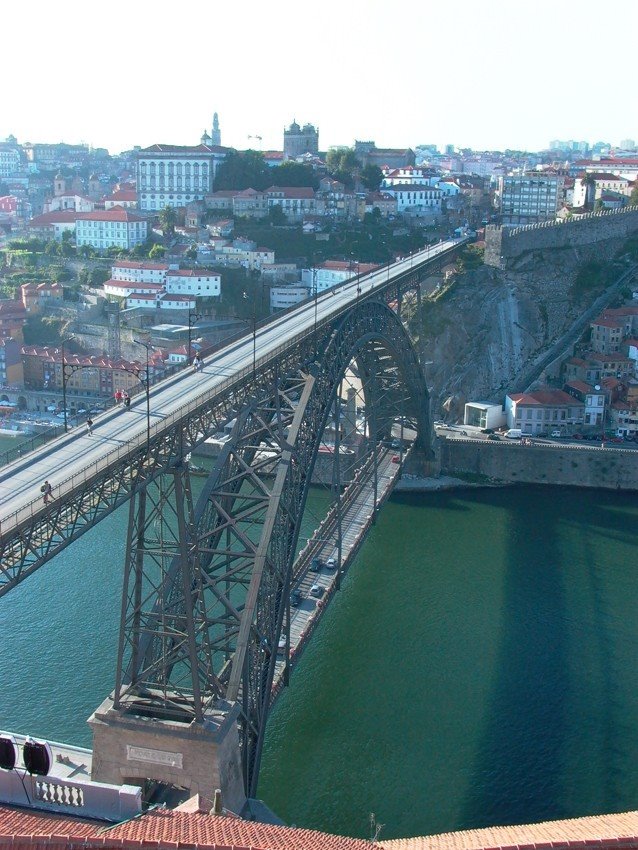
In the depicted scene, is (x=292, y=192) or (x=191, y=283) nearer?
(x=191, y=283)

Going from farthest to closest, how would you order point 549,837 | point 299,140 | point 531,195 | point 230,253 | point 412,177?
point 299,140, point 412,177, point 531,195, point 230,253, point 549,837

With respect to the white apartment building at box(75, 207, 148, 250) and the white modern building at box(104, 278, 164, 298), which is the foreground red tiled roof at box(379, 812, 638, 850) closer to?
the white modern building at box(104, 278, 164, 298)

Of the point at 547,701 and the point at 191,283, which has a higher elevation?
the point at 191,283

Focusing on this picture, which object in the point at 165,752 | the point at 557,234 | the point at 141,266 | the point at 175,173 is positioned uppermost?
the point at 175,173

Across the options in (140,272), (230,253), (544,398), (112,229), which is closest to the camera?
(544,398)

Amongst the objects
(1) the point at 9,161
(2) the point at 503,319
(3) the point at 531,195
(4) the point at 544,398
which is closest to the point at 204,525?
(4) the point at 544,398

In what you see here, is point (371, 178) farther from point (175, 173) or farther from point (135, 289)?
point (135, 289)

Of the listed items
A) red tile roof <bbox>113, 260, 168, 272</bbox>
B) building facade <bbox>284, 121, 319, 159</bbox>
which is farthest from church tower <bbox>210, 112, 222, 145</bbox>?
red tile roof <bbox>113, 260, 168, 272</bbox>

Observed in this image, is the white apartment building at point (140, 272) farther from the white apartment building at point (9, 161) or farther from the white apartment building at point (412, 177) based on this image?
the white apartment building at point (9, 161)
